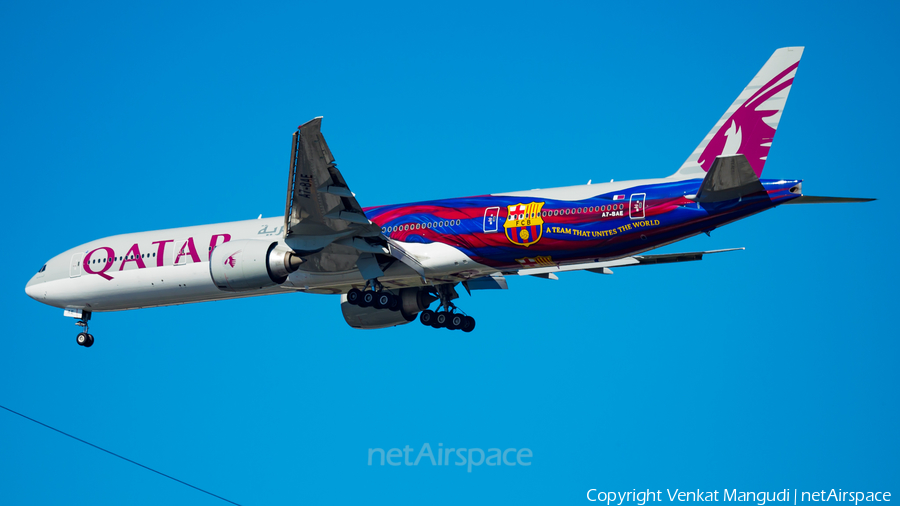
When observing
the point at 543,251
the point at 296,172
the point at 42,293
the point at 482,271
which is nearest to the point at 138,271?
the point at 42,293

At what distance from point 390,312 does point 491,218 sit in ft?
20.7

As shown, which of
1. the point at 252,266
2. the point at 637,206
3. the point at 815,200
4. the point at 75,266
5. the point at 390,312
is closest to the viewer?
the point at 815,200

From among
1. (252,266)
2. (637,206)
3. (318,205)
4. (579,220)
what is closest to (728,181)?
(637,206)

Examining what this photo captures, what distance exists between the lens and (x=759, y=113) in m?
22.9

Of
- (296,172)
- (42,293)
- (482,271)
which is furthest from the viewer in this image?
(42,293)

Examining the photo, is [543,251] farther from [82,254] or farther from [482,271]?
[82,254]

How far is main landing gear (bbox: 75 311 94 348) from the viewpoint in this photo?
30.2 m

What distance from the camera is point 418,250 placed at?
26141 millimetres

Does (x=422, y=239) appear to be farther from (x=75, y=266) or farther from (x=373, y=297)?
(x=75, y=266)

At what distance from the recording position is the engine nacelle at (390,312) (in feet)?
97.5

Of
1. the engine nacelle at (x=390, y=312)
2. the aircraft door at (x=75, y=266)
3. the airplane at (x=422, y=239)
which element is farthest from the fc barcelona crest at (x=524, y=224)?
the aircraft door at (x=75, y=266)

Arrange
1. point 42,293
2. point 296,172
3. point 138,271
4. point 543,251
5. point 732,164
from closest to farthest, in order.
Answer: point 732,164 < point 296,172 < point 543,251 < point 138,271 < point 42,293

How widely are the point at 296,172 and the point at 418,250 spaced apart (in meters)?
4.80

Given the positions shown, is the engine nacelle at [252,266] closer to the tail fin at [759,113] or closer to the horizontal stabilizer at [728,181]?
the horizontal stabilizer at [728,181]
